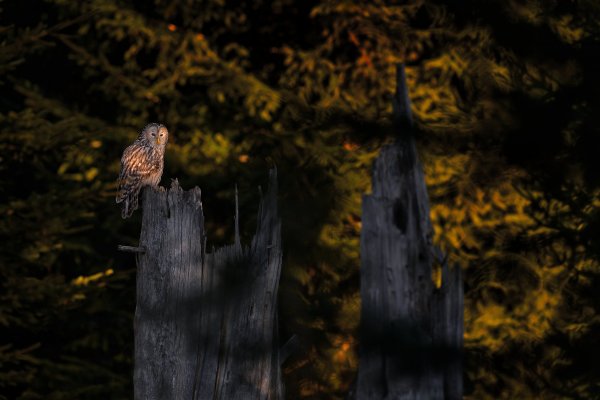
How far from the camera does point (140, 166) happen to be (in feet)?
20.2

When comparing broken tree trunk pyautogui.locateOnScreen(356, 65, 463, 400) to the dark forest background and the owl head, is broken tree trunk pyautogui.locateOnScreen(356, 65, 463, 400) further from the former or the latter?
the dark forest background

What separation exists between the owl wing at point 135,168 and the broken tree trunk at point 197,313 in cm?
248

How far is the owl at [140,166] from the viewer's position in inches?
238

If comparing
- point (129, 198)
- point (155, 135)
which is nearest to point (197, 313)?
point (129, 198)

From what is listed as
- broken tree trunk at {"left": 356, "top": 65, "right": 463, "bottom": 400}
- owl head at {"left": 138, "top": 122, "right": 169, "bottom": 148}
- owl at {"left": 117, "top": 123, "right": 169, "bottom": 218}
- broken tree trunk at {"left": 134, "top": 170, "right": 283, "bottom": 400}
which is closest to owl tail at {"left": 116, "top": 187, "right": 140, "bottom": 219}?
owl at {"left": 117, "top": 123, "right": 169, "bottom": 218}

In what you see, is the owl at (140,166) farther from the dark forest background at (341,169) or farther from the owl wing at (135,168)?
the dark forest background at (341,169)

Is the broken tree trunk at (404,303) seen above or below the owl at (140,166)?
below

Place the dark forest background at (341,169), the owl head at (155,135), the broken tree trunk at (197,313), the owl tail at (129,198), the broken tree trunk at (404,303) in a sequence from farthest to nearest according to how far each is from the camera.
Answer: the dark forest background at (341,169) < the owl head at (155,135) < the owl tail at (129,198) < the broken tree trunk at (404,303) < the broken tree trunk at (197,313)

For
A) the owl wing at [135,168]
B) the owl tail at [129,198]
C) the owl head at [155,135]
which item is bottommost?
the owl tail at [129,198]

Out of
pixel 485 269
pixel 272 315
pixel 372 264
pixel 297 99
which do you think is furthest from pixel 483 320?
pixel 272 315

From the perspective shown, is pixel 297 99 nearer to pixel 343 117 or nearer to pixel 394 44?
pixel 343 117

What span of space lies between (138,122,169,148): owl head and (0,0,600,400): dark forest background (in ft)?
10.9

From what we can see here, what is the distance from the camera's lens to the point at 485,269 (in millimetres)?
10547

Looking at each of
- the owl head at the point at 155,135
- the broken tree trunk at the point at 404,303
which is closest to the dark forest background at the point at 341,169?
the owl head at the point at 155,135
